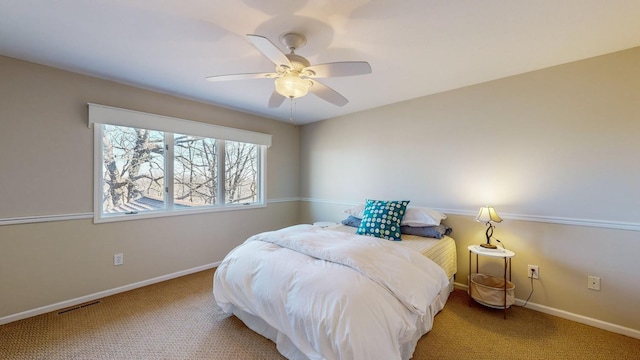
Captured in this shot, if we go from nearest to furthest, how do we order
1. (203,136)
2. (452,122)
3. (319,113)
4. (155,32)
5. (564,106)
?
(155,32), (564,106), (452,122), (203,136), (319,113)

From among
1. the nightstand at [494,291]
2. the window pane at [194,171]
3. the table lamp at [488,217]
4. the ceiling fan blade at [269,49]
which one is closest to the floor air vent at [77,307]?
A: the window pane at [194,171]

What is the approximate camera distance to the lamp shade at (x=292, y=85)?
175cm

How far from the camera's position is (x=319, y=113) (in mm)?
3920

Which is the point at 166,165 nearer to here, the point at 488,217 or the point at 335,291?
the point at 335,291

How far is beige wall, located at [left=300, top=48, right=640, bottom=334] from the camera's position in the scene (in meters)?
2.06

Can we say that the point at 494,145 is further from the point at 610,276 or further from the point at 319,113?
the point at 319,113

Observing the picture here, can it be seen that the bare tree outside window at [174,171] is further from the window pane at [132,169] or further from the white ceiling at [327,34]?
the white ceiling at [327,34]

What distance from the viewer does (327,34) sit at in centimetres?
181

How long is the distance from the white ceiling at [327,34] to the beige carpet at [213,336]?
234 centimetres

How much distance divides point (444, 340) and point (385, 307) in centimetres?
98

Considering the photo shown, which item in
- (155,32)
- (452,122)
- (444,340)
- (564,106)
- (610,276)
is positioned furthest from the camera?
(452,122)

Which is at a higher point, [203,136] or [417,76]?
[417,76]

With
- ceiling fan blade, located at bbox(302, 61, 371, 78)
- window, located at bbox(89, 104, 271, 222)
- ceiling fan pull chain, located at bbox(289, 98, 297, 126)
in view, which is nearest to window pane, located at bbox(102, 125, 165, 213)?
window, located at bbox(89, 104, 271, 222)

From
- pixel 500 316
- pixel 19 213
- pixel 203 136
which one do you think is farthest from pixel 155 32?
pixel 500 316
